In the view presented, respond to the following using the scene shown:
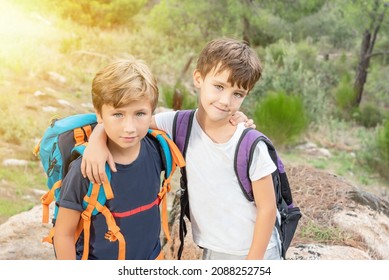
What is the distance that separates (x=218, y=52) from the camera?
150 centimetres

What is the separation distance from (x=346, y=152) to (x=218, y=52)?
5.06 m

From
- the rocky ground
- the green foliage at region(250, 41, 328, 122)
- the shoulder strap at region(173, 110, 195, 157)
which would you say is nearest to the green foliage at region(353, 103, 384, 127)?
the green foliage at region(250, 41, 328, 122)

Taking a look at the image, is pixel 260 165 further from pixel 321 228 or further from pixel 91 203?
pixel 321 228

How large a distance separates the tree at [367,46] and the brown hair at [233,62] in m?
7.49

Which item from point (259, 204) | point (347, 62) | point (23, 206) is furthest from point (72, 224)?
point (347, 62)

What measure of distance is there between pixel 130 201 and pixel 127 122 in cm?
20

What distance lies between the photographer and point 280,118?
524 cm

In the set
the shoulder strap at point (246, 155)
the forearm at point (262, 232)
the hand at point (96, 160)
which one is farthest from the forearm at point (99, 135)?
the forearm at point (262, 232)

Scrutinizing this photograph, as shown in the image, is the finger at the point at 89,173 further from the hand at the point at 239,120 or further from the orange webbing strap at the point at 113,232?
the hand at the point at 239,120

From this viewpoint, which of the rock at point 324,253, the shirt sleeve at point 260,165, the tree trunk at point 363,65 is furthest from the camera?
the tree trunk at point 363,65

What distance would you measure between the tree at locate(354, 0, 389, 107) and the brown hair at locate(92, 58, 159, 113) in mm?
7686

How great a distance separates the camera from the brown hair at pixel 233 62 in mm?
1476

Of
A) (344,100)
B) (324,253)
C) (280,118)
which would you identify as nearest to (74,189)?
(324,253)

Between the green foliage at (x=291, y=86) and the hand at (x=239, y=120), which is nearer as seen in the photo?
the hand at (x=239, y=120)
